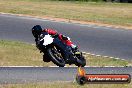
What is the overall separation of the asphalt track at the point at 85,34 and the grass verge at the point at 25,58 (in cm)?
115

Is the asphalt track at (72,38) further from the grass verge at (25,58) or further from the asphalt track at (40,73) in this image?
the grass verge at (25,58)

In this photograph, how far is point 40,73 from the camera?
7703mm

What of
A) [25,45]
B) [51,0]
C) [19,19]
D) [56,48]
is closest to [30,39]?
[25,45]

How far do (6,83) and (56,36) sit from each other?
189 centimetres

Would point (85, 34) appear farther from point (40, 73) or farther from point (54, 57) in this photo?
point (40, 73)

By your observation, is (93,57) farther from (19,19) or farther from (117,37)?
(19,19)

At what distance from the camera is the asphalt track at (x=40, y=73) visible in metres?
7.60

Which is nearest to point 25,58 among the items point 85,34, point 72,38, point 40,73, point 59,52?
point 59,52

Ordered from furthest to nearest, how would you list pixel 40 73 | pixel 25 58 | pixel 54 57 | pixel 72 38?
pixel 72 38
pixel 25 58
pixel 54 57
pixel 40 73

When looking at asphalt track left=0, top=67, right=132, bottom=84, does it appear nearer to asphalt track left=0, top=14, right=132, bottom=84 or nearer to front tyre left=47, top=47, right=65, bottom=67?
asphalt track left=0, top=14, right=132, bottom=84

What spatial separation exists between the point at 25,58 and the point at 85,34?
21.5 feet

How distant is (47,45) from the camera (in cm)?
925

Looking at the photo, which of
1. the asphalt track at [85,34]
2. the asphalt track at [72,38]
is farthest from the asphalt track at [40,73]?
the asphalt track at [85,34]

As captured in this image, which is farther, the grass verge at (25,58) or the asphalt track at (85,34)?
the asphalt track at (85,34)
